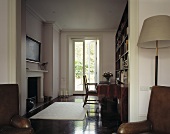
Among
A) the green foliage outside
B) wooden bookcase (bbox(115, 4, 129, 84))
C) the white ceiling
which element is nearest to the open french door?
the green foliage outside

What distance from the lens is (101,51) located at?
26.5 feet

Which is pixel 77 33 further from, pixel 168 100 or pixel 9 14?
pixel 168 100

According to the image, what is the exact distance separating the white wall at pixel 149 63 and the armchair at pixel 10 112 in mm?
1687

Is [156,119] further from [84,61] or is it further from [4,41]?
[84,61]

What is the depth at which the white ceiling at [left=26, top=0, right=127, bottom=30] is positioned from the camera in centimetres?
492

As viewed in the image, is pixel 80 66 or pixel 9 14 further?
pixel 80 66

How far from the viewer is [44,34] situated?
6.75 meters

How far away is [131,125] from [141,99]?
0.84 metres

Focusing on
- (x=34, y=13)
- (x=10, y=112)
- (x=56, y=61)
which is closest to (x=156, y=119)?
(x=10, y=112)

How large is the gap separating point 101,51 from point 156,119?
624 centimetres

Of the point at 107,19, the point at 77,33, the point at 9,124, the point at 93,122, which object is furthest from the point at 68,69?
the point at 9,124

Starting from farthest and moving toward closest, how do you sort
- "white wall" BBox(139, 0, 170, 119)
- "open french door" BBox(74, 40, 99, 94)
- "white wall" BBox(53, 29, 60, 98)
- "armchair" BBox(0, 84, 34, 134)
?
1. "open french door" BBox(74, 40, 99, 94)
2. "white wall" BBox(53, 29, 60, 98)
3. "white wall" BBox(139, 0, 170, 119)
4. "armchair" BBox(0, 84, 34, 134)

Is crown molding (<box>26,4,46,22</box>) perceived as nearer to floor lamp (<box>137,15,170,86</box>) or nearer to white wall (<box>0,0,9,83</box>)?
white wall (<box>0,0,9,83</box>)

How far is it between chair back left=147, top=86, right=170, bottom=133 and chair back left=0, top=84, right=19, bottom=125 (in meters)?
1.72
